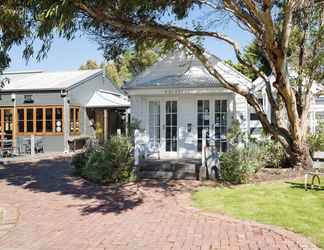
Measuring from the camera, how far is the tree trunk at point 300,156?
11961mm

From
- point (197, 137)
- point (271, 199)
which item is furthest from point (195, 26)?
point (271, 199)

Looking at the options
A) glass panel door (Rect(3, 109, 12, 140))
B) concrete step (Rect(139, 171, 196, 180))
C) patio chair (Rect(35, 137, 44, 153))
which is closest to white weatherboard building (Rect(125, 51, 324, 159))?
concrete step (Rect(139, 171, 196, 180))

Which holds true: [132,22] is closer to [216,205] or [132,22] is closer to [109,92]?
[216,205]

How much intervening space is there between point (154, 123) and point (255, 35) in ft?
18.5

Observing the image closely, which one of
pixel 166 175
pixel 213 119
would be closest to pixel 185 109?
pixel 213 119

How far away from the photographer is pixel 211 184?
10.8 m

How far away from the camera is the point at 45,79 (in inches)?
1024

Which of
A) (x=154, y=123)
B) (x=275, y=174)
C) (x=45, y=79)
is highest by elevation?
(x=45, y=79)

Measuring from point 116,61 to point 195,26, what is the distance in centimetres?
339

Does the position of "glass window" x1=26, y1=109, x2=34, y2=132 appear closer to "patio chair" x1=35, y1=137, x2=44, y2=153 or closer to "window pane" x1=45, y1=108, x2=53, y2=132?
"window pane" x1=45, y1=108, x2=53, y2=132

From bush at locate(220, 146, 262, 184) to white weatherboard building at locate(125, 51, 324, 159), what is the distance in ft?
10.5

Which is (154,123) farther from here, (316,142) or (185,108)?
(316,142)

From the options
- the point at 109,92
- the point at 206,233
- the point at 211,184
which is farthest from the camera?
the point at 109,92

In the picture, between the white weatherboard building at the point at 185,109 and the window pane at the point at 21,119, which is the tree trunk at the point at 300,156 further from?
the window pane at the point at 21,119
